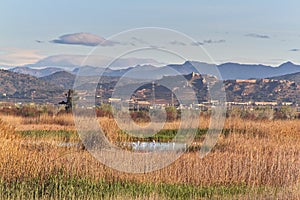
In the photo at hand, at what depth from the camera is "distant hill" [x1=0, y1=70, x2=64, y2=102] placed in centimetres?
7256

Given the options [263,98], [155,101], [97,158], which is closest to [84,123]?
[97,158]

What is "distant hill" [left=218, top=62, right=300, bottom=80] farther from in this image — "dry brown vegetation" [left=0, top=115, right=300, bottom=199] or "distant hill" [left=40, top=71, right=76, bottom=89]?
"dry brown vegetation" [left=0, top=115, right=300, bottom=199]

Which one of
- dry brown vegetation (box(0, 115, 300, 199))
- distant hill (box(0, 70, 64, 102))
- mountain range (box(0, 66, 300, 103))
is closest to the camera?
dry brown vegetation (box(0, 115, 300, 199))

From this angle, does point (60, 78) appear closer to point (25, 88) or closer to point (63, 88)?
point (25, 88)

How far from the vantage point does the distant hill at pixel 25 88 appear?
238 ft

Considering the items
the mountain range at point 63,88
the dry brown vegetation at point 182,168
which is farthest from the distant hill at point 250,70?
the dry brown vegetation at point 182,168

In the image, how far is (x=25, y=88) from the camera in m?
77.1

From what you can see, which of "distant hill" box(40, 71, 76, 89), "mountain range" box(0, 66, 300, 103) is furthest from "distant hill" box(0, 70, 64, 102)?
"distant hill" box(40, 71, 76, 89)

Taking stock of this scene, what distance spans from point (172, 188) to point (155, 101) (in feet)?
72.7

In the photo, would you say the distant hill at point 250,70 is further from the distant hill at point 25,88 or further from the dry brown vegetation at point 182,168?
the dry brown vegetation at point 182,168

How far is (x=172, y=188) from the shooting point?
14461mm

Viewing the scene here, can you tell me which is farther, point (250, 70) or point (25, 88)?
point (250, 70)

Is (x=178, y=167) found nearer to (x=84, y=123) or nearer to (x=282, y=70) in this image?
(x=84, y=123)

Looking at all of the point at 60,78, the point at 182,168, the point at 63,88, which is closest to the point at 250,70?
the point at 60,78
